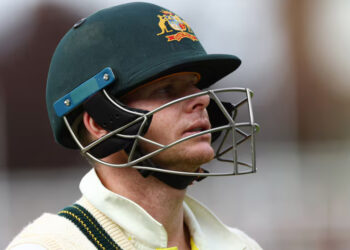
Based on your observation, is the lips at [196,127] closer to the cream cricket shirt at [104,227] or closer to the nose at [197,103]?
the nose at [197,103]

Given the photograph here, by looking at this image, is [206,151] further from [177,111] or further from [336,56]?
[336,56]

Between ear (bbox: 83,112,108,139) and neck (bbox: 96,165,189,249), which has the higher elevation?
ear (bbox: 83,112,108,139)

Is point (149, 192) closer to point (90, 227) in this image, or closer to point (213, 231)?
point (90, 227)

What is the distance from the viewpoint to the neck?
212cm

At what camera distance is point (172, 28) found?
7.25 feet

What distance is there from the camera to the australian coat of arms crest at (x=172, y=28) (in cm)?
218

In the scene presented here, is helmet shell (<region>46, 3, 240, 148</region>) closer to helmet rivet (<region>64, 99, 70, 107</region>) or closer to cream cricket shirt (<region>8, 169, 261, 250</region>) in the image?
helmet rivet (<region>64, 99, 70, 107</region>)

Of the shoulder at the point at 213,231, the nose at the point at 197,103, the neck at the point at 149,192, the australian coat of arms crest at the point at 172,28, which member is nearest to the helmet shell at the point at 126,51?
the australian coat of arms crest at the point at 172,28

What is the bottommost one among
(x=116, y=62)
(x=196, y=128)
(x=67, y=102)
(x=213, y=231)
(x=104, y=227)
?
(x=213, y=231)

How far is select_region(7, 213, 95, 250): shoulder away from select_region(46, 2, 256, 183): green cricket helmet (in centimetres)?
28

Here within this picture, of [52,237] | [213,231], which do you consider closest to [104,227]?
[52,237]

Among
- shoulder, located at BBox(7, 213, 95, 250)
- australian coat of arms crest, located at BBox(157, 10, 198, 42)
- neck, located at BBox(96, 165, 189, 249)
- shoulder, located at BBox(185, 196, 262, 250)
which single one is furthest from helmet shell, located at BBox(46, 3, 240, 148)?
shoulder, located at BBox(185, 196, 262, 250)

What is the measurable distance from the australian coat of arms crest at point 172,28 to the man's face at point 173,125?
15 centimetres

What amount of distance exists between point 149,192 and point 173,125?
259mm
